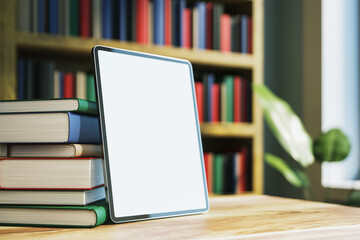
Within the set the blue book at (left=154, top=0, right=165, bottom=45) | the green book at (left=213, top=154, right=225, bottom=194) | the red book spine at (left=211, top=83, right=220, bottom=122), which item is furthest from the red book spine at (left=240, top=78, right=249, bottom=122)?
the blue book at (left=154, top=0, right=165, bottom=45)

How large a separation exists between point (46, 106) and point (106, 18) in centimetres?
135

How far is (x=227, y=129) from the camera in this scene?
6.76 feet

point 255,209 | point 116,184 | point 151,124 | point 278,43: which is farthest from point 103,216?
point 278,43

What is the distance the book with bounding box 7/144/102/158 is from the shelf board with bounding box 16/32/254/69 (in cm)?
121

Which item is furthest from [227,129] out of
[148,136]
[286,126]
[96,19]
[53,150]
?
[53,150]

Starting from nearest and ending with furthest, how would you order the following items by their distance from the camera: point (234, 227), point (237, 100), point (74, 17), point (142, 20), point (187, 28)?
point (234, 227), point (74, 17), point (142, 20), point (187, 28), point (237, 100)

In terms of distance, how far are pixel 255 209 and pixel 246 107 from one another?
4.88 ft

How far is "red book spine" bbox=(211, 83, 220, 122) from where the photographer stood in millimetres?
2077

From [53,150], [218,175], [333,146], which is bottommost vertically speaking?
[218,175]

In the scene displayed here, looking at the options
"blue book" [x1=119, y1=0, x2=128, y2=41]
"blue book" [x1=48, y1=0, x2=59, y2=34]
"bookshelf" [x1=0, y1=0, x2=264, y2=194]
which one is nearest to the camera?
"bookshelf" [x1=0, y1=0, x2=264, y2=194]

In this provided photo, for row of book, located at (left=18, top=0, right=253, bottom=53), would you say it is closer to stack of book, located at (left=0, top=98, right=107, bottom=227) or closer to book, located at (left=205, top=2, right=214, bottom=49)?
book, located at (left=205, top=2, right=214, bottom=49)

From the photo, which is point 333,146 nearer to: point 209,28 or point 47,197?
point 209,28

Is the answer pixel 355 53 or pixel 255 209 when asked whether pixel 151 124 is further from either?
pixel 355 53

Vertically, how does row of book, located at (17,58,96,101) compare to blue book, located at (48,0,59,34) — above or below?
below
